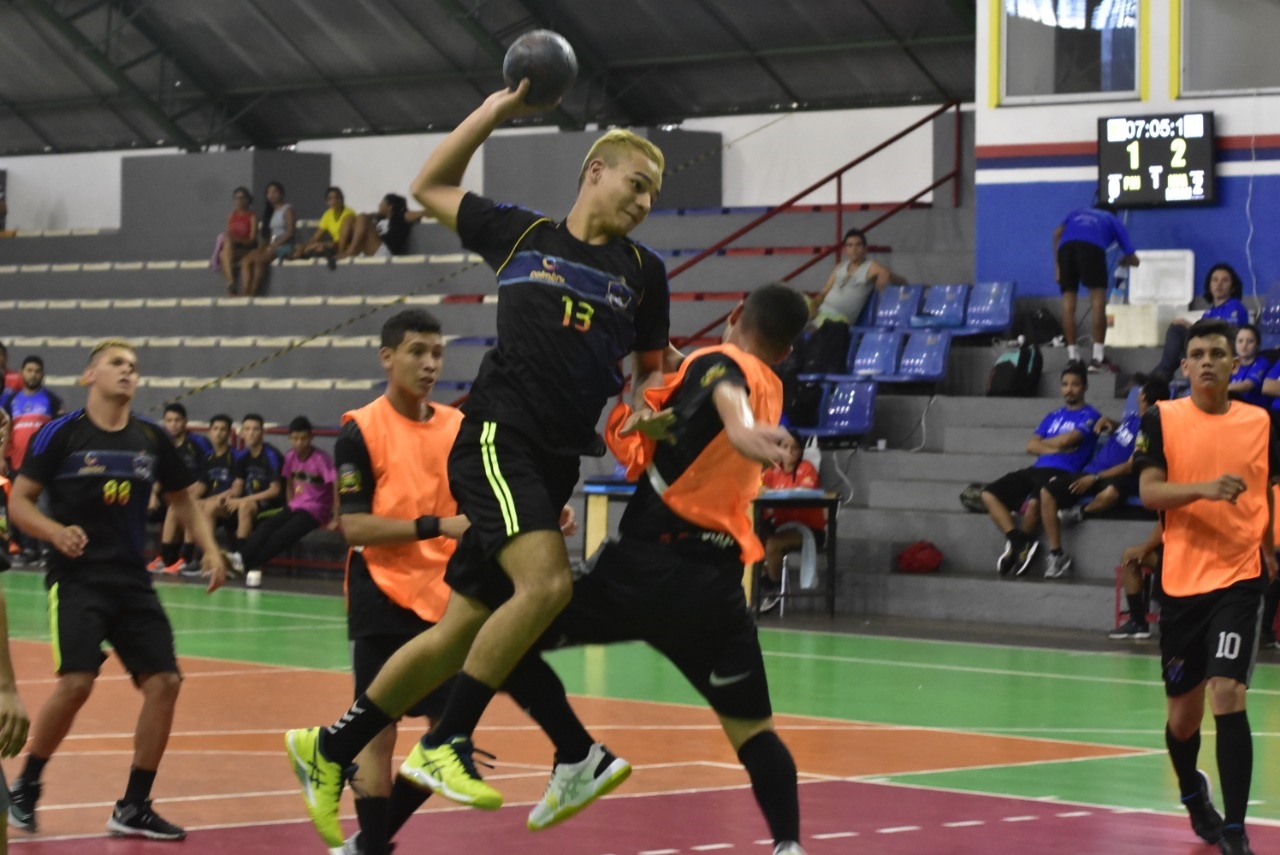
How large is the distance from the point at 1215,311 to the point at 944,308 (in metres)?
3.13

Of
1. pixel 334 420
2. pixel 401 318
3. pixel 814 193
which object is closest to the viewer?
pixel 401 318

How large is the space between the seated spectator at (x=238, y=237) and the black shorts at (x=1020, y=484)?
1320 cm

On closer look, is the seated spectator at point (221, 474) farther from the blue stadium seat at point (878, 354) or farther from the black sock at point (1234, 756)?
the black sock at point (1234, 756)

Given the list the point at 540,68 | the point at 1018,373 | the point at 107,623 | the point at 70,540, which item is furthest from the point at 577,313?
the point at 1018,373

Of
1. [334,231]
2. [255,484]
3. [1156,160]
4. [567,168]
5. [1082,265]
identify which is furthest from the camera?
[334,231]

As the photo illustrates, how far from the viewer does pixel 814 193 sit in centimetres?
2519

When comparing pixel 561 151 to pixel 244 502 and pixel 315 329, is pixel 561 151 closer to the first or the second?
pixel 315 329

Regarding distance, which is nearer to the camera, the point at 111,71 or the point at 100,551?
the point at 100,551

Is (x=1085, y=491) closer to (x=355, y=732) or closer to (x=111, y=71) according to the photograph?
(x=355, y=732)

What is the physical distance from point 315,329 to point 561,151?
378 centimetres

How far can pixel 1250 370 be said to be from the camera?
52.5 feet

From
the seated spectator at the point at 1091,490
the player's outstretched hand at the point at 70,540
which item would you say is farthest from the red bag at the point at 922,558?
the player's outstretched hand at the point at 70,540

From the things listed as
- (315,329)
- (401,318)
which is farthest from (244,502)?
(401,318)

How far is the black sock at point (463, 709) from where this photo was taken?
19.3 ft
